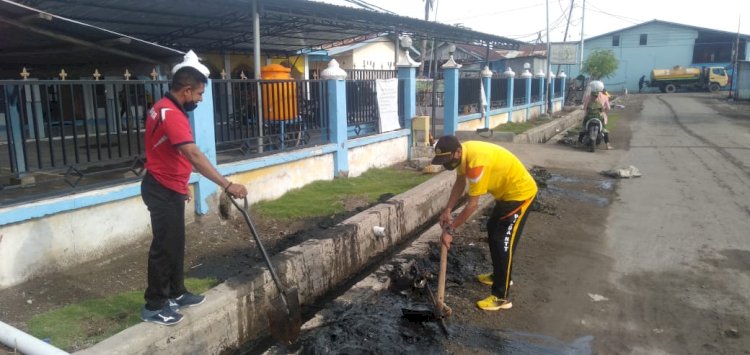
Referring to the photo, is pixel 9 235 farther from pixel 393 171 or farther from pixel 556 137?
pixel 556 137

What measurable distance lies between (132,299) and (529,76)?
18580 millimetres

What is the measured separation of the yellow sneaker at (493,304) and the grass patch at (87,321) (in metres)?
2.58

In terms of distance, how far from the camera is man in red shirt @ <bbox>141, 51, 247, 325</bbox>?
322 centimetres

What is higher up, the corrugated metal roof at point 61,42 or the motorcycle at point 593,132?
the corrugated metal roof at point 61,42

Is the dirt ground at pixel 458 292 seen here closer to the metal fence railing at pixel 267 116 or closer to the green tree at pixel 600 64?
the metal fence railing at pixel 267 116

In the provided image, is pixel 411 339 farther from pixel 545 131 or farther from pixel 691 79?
pixel 691 79

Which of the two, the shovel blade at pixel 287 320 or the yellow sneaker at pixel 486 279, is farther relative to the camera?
the yellow sneaker at pixel 486 279

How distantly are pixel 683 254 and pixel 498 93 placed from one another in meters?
12.3

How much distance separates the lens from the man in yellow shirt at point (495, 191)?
3.90 meters

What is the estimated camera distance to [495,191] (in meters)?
4.21

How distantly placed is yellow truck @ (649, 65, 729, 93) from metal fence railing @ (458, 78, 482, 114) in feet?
127

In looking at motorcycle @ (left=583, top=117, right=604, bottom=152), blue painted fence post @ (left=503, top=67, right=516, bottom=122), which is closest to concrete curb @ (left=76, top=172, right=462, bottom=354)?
motorcycle @ (left=583, top=117, right=604, bottom=152)

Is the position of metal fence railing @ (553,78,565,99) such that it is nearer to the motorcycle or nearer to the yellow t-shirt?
the motorcycle

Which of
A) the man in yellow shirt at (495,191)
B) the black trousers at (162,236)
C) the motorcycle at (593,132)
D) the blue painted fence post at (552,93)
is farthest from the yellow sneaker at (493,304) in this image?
the blue painted fence post at (552,93)
